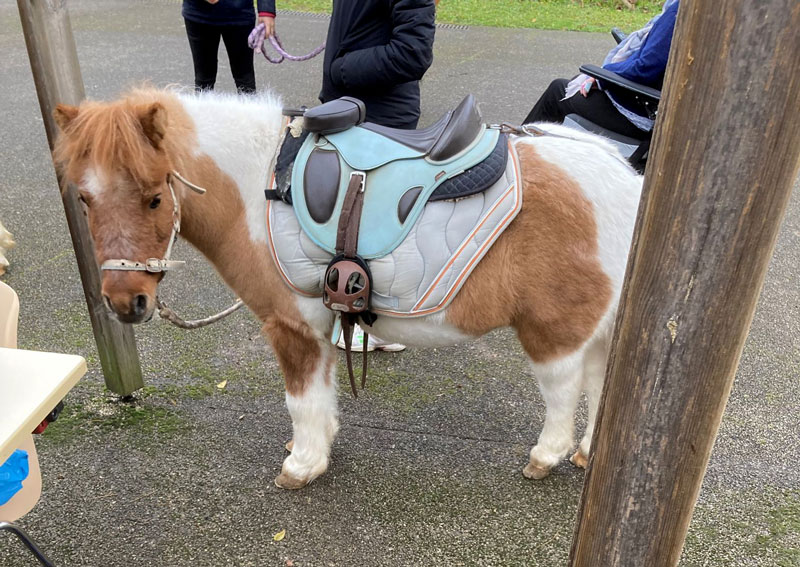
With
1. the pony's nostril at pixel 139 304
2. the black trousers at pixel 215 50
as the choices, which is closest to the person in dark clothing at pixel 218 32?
the black trousers at pixel 215 50

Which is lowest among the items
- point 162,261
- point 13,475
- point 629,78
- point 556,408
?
point 556,408

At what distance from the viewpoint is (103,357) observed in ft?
9.10

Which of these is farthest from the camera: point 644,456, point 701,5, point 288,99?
point 288,99

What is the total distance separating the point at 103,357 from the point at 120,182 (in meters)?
1.27

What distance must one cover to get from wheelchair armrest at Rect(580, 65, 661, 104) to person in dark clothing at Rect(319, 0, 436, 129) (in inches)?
26.3

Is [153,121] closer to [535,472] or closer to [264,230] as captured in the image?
[264,230]

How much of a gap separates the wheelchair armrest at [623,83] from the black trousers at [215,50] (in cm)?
219

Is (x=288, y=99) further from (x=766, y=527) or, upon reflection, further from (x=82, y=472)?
(x=766, y=527)

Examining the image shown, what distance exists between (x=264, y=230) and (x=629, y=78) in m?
1.66

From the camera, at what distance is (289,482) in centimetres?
245

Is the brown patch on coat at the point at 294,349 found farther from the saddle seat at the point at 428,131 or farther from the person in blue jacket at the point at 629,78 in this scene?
the person in blue jacket at the point at 629,78

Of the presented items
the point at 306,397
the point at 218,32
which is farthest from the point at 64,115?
the point at 218,32

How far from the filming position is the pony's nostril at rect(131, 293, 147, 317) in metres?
1.91

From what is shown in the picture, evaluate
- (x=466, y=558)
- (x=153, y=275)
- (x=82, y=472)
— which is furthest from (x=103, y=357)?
(x=466, y=558)
